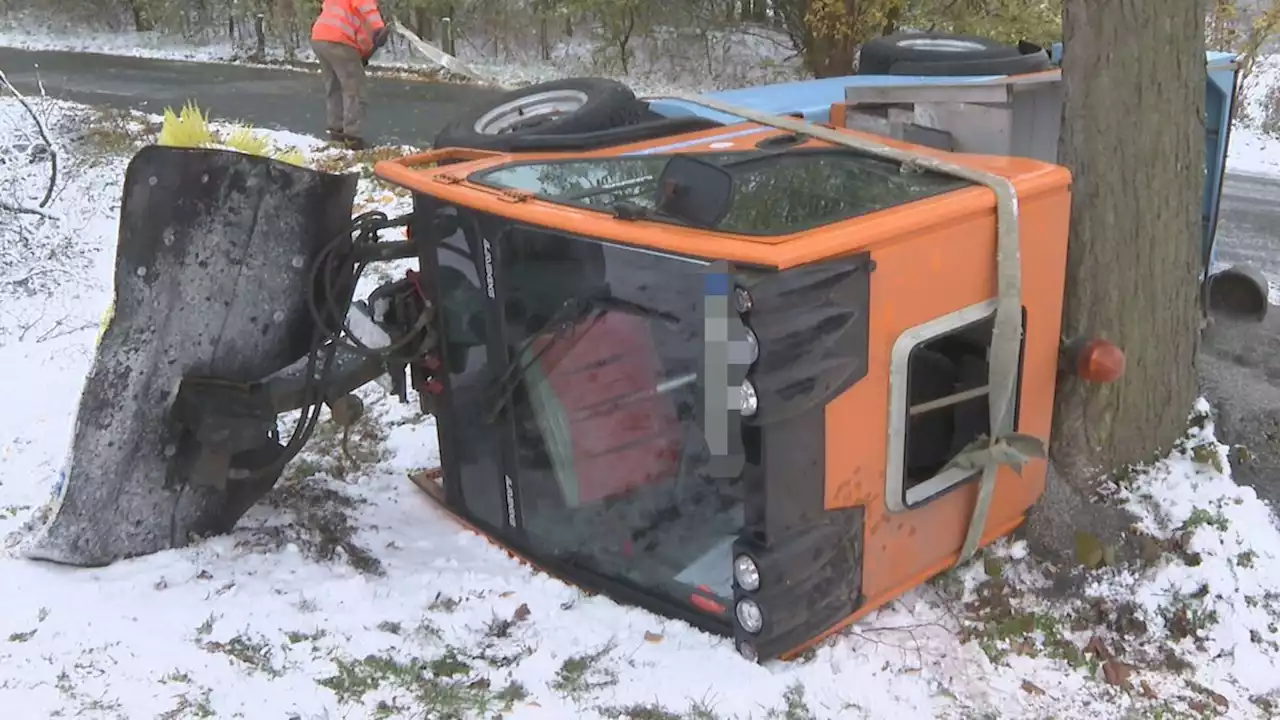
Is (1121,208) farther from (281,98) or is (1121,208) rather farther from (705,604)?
(281,98)

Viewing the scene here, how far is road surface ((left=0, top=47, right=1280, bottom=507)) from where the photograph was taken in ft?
27.7

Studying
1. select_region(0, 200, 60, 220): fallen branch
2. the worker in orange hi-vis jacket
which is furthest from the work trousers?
select_region(0, 200, 60, 220): fallen branch

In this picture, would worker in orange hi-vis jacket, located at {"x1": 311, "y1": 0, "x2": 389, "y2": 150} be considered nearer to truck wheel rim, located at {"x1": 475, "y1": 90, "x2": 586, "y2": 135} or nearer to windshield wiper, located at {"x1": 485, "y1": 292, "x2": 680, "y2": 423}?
truck wheel rim, located at {"x1": 475, "y1": 90, "x2": 586, "y2": 135}

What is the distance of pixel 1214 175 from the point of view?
4574mm

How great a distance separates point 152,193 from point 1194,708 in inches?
133

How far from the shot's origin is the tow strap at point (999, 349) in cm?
301

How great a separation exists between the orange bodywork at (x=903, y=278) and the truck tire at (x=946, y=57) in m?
1.27

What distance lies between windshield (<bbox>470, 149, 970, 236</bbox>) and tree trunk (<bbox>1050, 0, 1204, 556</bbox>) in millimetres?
743

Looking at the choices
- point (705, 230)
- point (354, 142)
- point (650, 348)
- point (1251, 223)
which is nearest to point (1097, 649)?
point (650, 348)

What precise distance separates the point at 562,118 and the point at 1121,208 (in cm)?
194

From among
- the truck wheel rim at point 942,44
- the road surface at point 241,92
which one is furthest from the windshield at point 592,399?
the road surface at point 241,92

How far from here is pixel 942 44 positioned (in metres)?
5.36

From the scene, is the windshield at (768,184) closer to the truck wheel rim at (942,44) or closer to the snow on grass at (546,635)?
the snow on grass at (546,635)

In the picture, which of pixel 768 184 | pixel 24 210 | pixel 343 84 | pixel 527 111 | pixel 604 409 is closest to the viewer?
pixel 768 184
